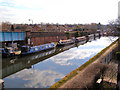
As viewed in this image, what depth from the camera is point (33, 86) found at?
1066 cm

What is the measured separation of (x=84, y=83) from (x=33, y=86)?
5.49 meters

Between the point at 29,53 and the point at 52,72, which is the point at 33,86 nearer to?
the point at 52,72

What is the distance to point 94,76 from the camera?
320 inches

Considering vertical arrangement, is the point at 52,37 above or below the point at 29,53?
above

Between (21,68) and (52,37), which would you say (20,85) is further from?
(52,37)

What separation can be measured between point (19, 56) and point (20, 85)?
1032cm

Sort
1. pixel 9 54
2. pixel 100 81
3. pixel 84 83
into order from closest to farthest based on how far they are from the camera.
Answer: pixel 84 83 < pixel 100 81 < pixel 9 54

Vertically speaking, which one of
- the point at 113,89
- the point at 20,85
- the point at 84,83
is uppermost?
the point at 84,83

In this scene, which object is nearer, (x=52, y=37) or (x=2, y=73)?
(x=2, y=73)

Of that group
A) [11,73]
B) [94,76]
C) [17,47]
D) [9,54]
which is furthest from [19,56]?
[94,76]

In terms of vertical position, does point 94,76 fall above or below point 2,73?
above

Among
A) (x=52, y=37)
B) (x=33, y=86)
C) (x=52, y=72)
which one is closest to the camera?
(x=33, y=86)

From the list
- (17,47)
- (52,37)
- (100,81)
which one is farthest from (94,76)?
(52,37)

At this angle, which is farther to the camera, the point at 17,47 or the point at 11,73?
the point at 17,47
